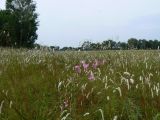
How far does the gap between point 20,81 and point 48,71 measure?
38.4 inches

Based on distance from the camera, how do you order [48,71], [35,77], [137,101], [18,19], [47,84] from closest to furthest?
[137,101] < [47,84] < [35,77] < [48,71] < [18,19]

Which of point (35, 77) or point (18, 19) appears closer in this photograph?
point (35, 77)

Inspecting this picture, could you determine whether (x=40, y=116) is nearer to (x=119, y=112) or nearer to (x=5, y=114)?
(x=5, y=114)

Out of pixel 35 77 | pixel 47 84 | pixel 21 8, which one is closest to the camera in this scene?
pixel 47 84

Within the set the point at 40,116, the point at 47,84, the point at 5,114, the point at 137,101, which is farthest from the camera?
the point at 47,84

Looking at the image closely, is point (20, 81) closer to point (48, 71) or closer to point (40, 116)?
point (48, 71)

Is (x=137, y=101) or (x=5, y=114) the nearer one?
(x=5, y=114)

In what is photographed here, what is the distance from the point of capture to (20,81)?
6.50 metres

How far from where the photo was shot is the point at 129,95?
507 cm

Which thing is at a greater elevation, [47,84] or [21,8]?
[21,8]

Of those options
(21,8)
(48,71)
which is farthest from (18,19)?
(48,71)

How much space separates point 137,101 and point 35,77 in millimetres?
2240

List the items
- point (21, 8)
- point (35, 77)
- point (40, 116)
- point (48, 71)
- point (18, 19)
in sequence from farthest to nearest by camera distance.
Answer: point (21, 8) → point (18, 19) → point (48, 71) → point (35, 77) → point (40, 116)

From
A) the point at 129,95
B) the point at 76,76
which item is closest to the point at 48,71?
the point at 76,76
